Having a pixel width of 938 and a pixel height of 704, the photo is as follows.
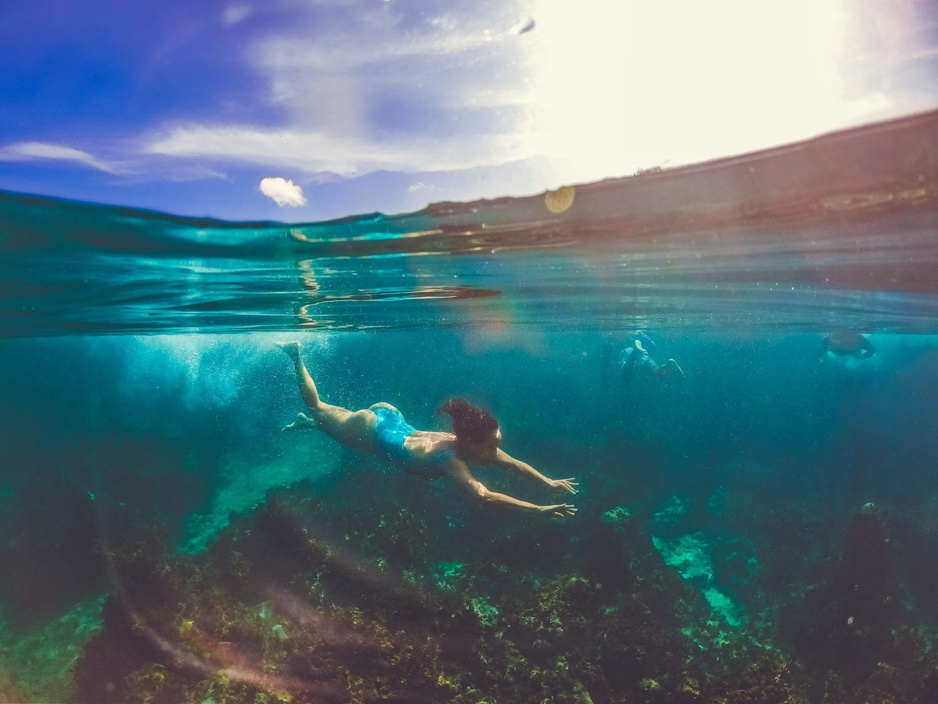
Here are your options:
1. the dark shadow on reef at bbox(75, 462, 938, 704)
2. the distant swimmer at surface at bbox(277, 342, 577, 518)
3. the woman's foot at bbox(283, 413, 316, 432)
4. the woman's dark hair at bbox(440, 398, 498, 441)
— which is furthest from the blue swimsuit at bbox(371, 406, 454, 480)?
the dark shadow on reef at bbox(75, 462, 938, 704)

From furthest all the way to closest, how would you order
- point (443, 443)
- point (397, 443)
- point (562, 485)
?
point (397, 443) → point (443, 443) → point (562, 485)

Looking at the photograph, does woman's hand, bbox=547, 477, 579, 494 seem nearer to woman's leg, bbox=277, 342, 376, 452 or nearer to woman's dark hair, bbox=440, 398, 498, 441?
woman's dark hair, bbox=440, 398, 498, 441

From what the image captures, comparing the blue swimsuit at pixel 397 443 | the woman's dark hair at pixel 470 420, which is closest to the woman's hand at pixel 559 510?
the woman's dark hair at pixel 470 420

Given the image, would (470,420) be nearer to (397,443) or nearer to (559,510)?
(559,510)

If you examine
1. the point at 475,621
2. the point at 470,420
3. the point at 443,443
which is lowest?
the point at 475,621

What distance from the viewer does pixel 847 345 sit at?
28.2 metres

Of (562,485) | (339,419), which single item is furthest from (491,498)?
(339,419)

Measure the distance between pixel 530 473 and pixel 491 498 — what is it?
0.70 meters

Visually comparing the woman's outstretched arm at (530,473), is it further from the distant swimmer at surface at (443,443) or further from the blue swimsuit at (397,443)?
the blue swimsuit at (397,443)

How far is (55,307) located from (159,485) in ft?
27.0

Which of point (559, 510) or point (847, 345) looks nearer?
point (559, 510)

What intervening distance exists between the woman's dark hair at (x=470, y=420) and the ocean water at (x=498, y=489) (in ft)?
5.61

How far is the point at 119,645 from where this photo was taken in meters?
10.8

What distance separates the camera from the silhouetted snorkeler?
77.6 feet
